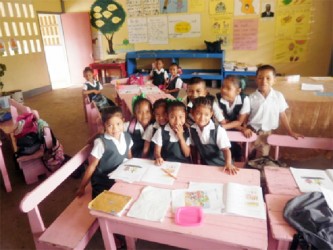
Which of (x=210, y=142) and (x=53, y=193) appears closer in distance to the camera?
(x=210, y=142)

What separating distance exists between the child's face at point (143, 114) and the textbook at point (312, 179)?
3.38 feet

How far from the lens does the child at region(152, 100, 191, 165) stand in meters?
1.69

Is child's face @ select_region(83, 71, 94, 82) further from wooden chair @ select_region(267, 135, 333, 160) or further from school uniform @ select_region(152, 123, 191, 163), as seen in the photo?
wooden chair @ select_region(267, 135, 333, 160)

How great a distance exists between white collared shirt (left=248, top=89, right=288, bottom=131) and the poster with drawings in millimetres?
→ 4374

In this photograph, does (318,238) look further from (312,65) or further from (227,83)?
(312,65)

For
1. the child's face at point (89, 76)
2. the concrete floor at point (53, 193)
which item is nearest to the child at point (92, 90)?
the child's face at point (89, 76)

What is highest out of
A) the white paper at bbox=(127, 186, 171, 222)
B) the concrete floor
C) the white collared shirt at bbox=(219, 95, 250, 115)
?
the white collared shirt at bbox=(219, 95, 250, 115)

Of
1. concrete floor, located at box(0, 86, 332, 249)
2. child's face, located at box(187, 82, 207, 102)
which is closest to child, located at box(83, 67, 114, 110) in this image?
concrete floor, located at box(0, 86, 332, 249)

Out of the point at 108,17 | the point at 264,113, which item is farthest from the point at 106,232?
the point at 108,17

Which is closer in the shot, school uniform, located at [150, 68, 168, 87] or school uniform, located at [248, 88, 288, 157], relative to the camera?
school uniform, located at [248, 88, 288, 157]

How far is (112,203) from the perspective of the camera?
3.84 ft

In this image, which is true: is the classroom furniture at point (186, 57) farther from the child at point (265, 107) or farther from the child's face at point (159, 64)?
the child at point (265, 107)

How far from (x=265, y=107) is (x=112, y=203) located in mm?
1506

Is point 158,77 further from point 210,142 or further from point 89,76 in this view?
point 210,142
